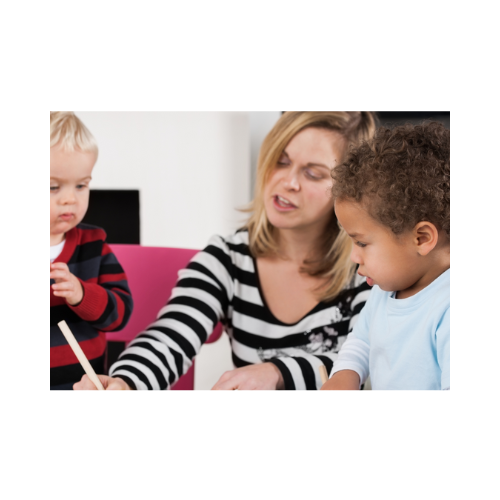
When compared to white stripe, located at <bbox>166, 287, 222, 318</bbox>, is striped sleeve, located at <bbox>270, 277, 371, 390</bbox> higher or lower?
lower

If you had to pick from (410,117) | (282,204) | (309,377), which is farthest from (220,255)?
(410,117)

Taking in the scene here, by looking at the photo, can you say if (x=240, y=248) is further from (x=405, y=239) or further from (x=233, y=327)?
(x=405, y=239)

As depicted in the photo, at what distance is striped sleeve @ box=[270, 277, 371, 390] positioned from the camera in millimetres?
772

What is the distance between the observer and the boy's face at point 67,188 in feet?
2.49

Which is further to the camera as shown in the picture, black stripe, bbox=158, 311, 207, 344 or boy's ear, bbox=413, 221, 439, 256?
black stripe, bbox=158, 311, 207, 344

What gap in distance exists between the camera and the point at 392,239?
26.2 inches

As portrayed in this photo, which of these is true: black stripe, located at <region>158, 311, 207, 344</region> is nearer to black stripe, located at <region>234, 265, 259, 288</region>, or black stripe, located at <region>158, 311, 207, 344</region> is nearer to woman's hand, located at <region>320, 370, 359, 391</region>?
black stripe, located at <region>234, 265, 259, 288</region>

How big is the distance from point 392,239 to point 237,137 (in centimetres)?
30

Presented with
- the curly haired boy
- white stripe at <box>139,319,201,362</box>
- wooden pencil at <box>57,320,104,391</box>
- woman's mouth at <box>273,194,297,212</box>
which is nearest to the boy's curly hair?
the curly haired boy

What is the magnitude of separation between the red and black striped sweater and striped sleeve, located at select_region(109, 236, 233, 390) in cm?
5

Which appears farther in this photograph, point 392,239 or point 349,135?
point 349,135
